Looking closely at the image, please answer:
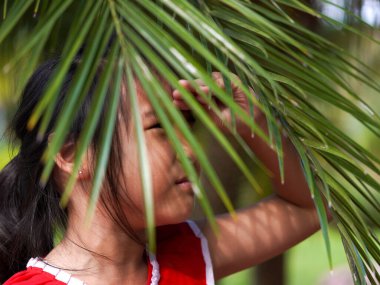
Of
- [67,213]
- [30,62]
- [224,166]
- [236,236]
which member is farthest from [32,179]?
[224,166]

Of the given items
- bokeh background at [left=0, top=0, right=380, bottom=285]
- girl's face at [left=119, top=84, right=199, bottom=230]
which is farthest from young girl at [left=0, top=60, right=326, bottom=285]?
bokeh background at [left=0, top=0, right=380, bottom=285]

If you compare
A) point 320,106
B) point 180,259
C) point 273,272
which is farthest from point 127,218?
point 273,272

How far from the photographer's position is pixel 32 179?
3.99ft

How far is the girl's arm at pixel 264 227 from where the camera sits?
1.29m

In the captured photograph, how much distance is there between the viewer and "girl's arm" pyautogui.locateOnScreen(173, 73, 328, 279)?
1290 mm

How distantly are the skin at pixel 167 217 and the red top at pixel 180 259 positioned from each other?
23 millimetres

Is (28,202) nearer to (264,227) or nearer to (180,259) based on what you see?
(180,259)

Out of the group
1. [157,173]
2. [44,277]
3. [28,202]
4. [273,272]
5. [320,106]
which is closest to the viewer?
[157,173]

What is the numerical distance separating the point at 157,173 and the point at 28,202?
34cm

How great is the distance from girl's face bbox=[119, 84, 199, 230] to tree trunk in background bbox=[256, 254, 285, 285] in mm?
1211

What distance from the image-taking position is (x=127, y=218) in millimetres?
1090

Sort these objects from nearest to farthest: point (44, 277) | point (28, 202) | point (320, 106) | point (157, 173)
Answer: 1. point (157, 173)
2. point (44, 277)
3. point (28, 202)
4. point (320, 106)

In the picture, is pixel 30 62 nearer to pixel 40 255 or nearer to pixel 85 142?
pixel 85 142

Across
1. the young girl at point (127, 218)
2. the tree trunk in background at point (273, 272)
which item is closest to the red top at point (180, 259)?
the young girl at point (127, 218)
